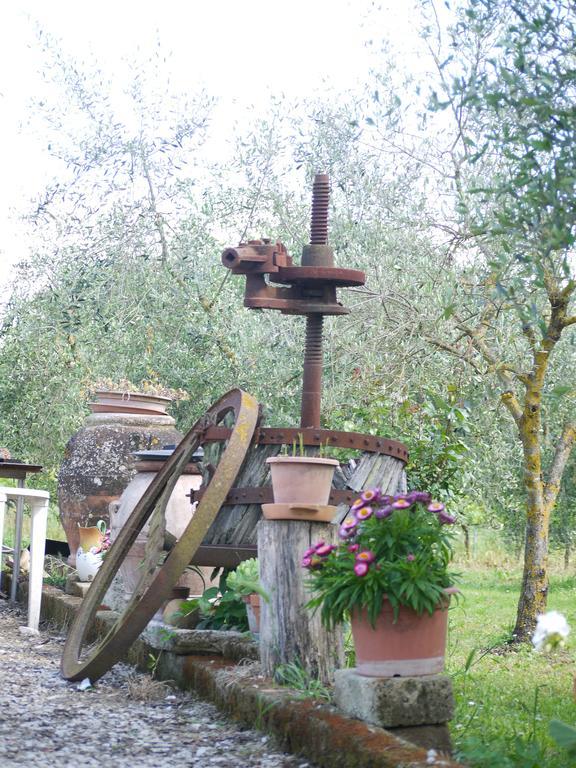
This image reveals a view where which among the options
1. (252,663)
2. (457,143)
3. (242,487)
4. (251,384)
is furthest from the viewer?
(251,384)

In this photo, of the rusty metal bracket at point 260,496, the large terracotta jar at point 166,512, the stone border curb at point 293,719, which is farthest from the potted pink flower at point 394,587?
the large terracotta jar at point 166,512

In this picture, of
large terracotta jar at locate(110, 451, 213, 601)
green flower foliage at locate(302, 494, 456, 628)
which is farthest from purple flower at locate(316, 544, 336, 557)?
large terracotta jar at locate(110, 451, 213, 601)

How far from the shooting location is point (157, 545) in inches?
205

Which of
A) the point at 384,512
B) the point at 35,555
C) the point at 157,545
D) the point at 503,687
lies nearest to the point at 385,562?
the point at 384,512

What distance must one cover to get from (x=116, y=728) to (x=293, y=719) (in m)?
0.89

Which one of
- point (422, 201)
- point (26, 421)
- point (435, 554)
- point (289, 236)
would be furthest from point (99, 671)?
point (26, 421)

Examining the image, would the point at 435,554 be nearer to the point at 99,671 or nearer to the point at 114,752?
the point at 114,752

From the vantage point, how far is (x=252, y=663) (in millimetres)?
4359

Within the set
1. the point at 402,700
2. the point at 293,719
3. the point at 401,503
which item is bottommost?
the point at 293,719

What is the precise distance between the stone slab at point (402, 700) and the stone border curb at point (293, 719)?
2.4 inches

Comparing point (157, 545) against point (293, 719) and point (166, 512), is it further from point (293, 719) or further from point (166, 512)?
point (293, 719)

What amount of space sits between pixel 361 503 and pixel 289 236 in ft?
22.4

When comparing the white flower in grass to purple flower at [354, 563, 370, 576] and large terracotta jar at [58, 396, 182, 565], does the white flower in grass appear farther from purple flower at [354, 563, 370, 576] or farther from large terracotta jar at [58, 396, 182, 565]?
large terracotta jar at [58, 396, 182, 565]

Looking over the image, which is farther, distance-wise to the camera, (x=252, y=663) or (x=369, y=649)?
(x=252, y=663)
